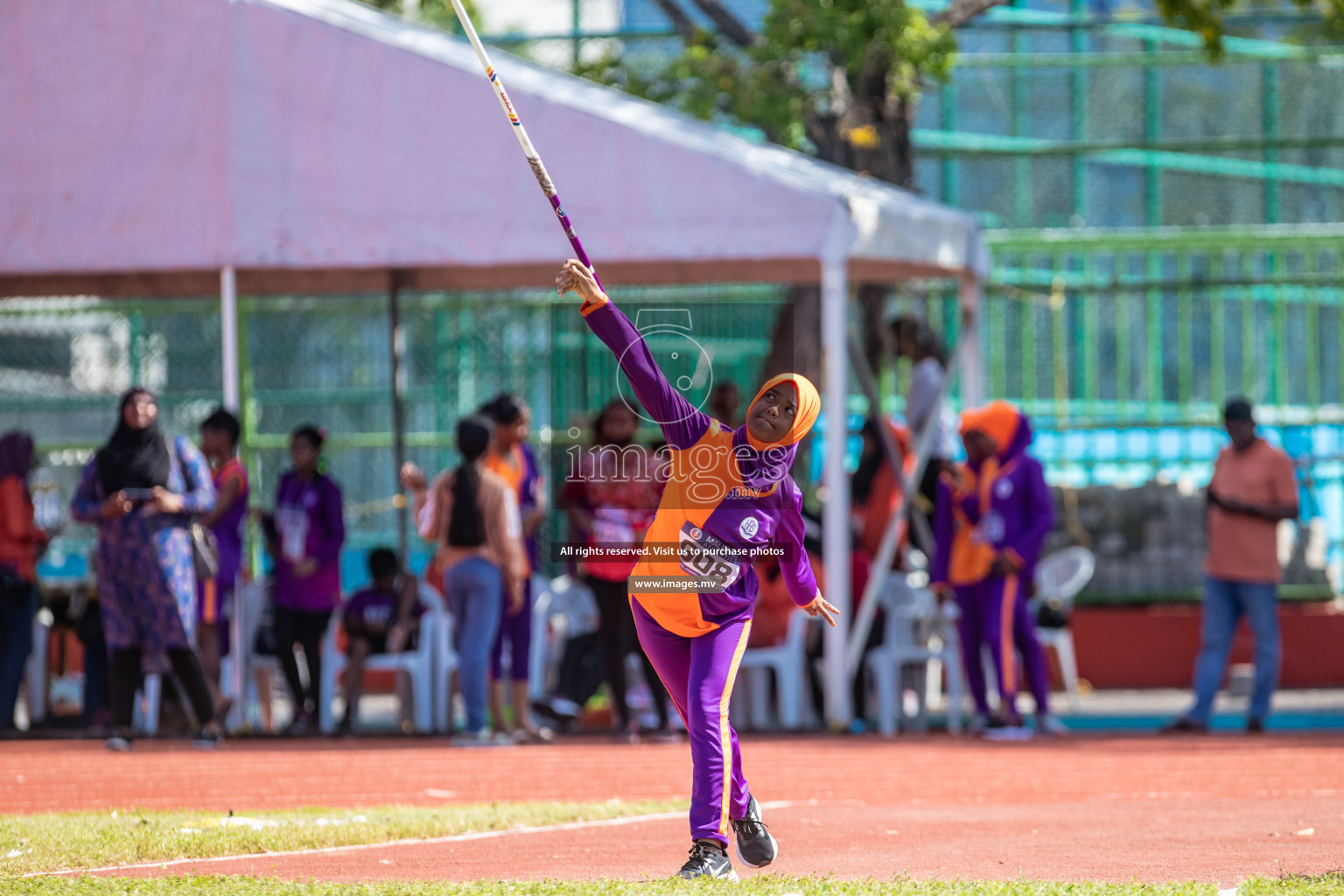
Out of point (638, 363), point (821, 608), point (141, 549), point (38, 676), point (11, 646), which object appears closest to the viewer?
point (638, 363)

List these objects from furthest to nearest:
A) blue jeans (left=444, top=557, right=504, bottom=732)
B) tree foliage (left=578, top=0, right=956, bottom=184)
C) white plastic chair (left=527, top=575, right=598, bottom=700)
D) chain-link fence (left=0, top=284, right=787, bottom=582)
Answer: chain-link fence (left=0, top=284, right=787, bottom=582) → tree foliage (left=578, top=0, right=956, bottom=184) → white plastic chair (left=527, top=575, right=598, bottom=700) → blue jeans (left=444, top=557, right=504, bottom=732)

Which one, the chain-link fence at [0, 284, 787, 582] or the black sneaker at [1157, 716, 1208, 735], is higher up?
the chain-link fence at [0, 284, 787, 582]

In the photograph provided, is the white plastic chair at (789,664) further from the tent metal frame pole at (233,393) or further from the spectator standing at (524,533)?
the tent metal frame pole at (233,393)

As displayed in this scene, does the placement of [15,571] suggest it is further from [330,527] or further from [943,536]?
[943,536]

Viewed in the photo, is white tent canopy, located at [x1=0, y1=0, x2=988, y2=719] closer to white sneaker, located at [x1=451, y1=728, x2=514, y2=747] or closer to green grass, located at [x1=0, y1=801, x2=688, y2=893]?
Answer: white sneaker, located at [x1=451, y1=728, x2=514, y2=747]

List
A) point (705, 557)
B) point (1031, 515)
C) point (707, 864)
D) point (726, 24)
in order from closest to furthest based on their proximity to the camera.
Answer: point (707, 864), point (705, 557), point (1031, 515), point (726, 24)

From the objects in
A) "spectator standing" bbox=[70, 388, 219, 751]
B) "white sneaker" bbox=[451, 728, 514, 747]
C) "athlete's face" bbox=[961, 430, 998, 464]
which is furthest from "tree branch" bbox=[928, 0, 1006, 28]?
"spectator standing" bbox=[70, 388, 219, 751]

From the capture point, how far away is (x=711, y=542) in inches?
243

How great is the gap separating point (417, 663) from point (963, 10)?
6719mm

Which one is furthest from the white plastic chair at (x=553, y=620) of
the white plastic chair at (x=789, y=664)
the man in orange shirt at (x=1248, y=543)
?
the man in orange shirt at (x=1248, y=543)

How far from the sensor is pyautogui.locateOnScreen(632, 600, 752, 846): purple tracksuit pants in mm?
5957

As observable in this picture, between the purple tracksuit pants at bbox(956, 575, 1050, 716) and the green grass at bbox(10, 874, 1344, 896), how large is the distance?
515 centimetres

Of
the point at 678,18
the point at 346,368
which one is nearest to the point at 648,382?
the point at 346,368

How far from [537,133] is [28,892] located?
6.46 m
